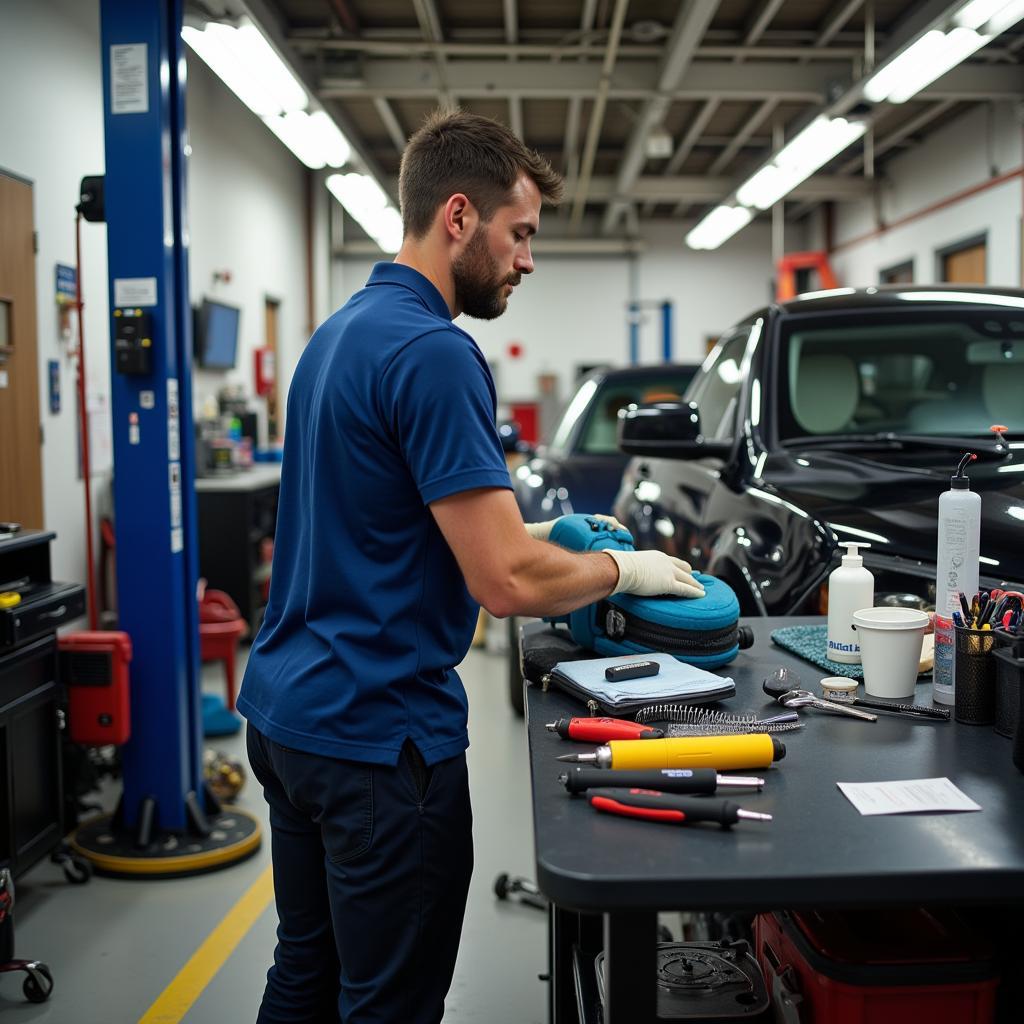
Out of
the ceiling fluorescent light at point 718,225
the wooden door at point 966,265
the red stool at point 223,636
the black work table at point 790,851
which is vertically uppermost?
the ceiling fluorescent light at point 718,225

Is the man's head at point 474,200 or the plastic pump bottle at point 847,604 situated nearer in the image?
the man's head at point 474,200

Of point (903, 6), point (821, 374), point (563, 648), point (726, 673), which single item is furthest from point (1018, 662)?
point (903, 6)

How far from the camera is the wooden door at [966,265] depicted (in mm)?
9734

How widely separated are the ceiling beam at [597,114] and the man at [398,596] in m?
6.30

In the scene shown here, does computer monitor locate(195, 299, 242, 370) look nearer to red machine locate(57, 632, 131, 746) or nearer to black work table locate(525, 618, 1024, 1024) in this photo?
red machine locate(57, 632, 131, 746)

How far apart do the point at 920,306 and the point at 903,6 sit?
5.67 m

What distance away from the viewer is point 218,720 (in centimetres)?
494

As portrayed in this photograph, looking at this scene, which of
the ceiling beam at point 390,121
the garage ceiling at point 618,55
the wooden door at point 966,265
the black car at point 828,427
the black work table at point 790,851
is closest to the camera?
the black work table at point 790,851

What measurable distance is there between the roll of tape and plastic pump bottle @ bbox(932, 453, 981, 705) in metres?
0.12

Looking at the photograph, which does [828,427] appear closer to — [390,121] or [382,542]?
[382,542]

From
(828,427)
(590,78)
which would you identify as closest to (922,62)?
(590,78)

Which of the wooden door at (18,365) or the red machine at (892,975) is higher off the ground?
the wooden door at (18,365)

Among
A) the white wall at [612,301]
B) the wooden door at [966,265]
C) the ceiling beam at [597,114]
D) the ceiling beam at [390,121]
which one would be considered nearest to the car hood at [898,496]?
the ceiling beam at [597,114]

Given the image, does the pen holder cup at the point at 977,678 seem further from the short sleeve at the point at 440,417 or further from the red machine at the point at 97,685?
the red machine at the point at 97,685
